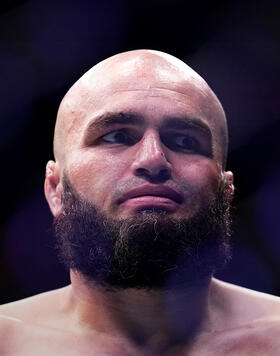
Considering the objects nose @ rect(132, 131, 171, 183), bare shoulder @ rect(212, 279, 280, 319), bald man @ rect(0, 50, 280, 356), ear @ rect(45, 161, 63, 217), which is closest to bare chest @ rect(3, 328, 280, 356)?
bald man @ rect(0, 50, 280, 356)

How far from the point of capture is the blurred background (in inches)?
85.3

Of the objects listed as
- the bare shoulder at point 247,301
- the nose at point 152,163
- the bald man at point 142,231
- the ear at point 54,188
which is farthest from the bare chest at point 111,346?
the nose at point 152,163

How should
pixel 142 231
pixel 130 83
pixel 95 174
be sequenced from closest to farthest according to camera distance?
1. pixel 142 231
2. pixel 95 174
3. pixel 130 83

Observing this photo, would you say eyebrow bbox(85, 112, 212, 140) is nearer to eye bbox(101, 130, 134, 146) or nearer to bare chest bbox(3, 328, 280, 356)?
eye bbox(101, 130, 134, 146)

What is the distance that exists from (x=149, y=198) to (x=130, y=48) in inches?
34.8

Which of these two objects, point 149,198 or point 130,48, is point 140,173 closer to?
point 149,198

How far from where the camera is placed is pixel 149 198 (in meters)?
1.53

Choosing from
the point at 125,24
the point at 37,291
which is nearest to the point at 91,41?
the point at 125,24

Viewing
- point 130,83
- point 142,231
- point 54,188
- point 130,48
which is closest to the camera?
point 142,231

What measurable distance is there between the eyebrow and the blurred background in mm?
585

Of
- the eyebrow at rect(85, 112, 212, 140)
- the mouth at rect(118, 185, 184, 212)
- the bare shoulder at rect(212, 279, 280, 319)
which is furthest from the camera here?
the bare shoulder at rect(212, 279, 280, 319)

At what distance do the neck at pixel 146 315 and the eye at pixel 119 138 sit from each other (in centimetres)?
41

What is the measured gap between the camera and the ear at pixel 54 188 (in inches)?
72.0

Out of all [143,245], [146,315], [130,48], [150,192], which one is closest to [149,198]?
[150,192]
